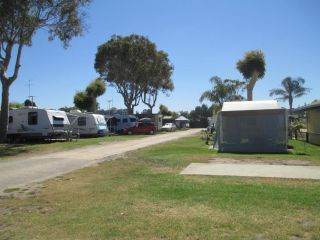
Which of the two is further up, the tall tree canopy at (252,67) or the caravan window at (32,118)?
the tall tree canopy at (252,67)

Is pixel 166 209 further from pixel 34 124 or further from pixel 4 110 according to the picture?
pixel 34 124

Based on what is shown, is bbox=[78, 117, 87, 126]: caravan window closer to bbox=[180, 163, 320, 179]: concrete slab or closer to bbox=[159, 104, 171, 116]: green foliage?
bbox=[180, 163, 320, 179]: concrete slab

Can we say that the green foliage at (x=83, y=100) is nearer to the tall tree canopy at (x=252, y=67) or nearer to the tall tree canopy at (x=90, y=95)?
the tall tree canopy at (x=90, y=95)

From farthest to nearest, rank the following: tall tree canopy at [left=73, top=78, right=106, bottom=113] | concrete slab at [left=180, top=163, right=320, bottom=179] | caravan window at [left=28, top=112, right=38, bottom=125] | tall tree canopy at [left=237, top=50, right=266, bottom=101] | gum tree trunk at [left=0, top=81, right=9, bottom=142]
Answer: tall tree canopy at [left=73, top=78, right=106, bottom=113], tall tree canopy at [left=237, top=50, right=266, bottom=101], caravan window at [left=28, top=112, right=38, bottom=125], gum tree trunk at [left=0, top=81, right=9, bottom=142], concrete slab at [left=180, top=163, right=320, bottom=179]

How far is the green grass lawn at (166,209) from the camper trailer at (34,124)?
17971mm

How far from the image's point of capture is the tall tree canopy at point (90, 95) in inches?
2179

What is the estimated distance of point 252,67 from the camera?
124ft

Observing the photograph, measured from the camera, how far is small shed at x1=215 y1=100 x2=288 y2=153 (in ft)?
69.1

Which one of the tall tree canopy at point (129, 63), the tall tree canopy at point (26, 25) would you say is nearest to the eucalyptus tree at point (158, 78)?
the tall tree canopy at point (129, 63)

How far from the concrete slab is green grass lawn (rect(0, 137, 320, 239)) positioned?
2.81 feet

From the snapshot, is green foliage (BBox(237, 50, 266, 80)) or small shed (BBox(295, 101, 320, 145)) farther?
green foliage (BBox(237, 50, 266, 80))

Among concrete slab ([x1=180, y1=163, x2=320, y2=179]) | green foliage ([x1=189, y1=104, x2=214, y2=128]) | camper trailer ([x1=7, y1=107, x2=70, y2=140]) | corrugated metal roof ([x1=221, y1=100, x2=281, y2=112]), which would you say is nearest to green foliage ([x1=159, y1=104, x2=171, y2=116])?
green foliage ([x1=189, y1=104, x2=214, y2=128])

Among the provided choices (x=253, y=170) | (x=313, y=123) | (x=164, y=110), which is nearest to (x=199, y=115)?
(x=164, y=110)

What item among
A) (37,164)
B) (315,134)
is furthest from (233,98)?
(37,164)
